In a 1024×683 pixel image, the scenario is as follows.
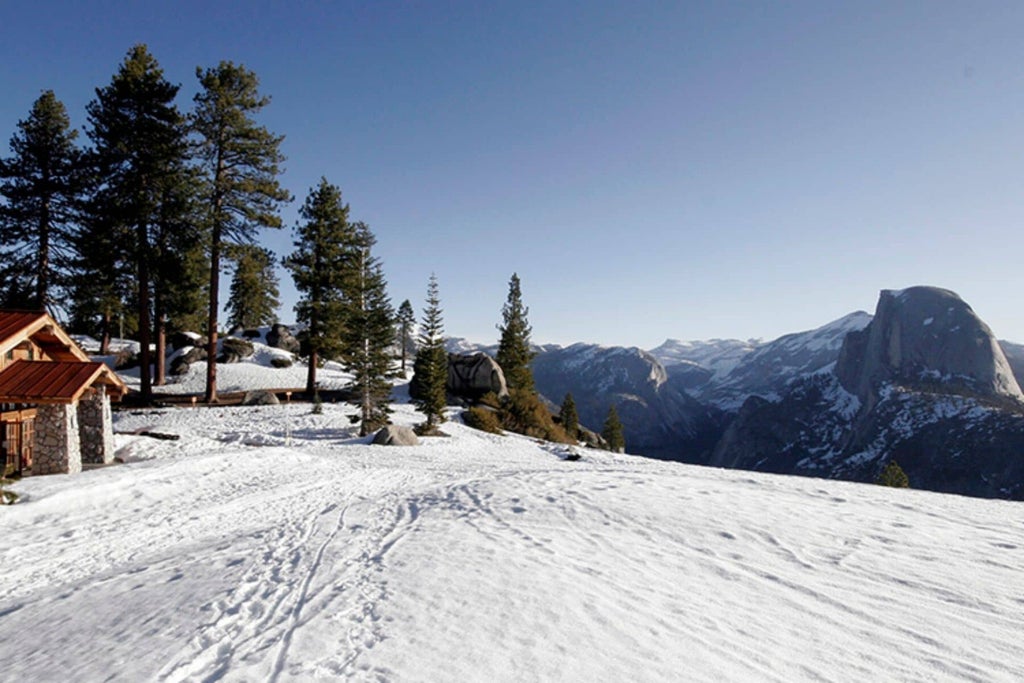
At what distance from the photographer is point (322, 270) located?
30328 millimetres

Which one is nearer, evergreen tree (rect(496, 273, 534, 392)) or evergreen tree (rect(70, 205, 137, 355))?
evergreen tree (rect(70, 205, 137, 355))

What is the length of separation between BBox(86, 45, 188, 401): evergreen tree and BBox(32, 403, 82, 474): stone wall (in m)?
12.5

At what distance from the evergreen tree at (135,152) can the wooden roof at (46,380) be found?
1110 centimetres

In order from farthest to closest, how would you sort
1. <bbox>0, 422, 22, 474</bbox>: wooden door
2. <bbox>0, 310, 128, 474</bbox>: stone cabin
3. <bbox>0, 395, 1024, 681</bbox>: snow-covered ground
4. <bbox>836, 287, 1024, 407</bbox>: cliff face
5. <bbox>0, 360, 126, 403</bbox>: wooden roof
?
<bbox>836, 287, 1024, 407</bbox>: cliff face → <bbox>0, 422, 22, 474</bbox>: wooden door → <bbox>0, 310, 128, 474</bbox>: stone cabin → <bbox>0, 360, 126, 403</bbox>: wooden roof → <bbox>0, 395, 1024, 681</bbox>: snow-covered ground

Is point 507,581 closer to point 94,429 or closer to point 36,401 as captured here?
point 36,401

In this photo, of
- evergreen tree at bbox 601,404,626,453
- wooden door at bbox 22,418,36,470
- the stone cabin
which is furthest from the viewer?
evergreen tree at bbox 601,404,626,453

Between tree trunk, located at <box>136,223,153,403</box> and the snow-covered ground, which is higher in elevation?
tree trunk, located at <box>136,223,153,403</box>

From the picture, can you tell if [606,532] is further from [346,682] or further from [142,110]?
[142,110]

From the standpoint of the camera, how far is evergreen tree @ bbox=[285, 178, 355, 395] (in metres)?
29.9

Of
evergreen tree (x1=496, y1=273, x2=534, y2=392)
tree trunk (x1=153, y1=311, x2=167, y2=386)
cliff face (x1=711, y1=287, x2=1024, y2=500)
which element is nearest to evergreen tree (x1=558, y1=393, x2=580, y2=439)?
evergreen tree (x1=496, y1=273, x2=534, y2=392)

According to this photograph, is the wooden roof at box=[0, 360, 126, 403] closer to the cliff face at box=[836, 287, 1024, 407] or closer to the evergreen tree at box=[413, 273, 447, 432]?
the evergreen tree at box=[413, 273, 447, 432]

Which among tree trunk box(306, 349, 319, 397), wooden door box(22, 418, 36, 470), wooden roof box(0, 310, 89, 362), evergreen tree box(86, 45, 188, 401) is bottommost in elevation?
wooden door box(22, 418, 36, 470)

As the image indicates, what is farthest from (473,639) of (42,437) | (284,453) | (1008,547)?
(42,437)

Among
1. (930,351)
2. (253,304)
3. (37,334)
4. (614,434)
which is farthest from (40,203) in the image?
(930,351)
